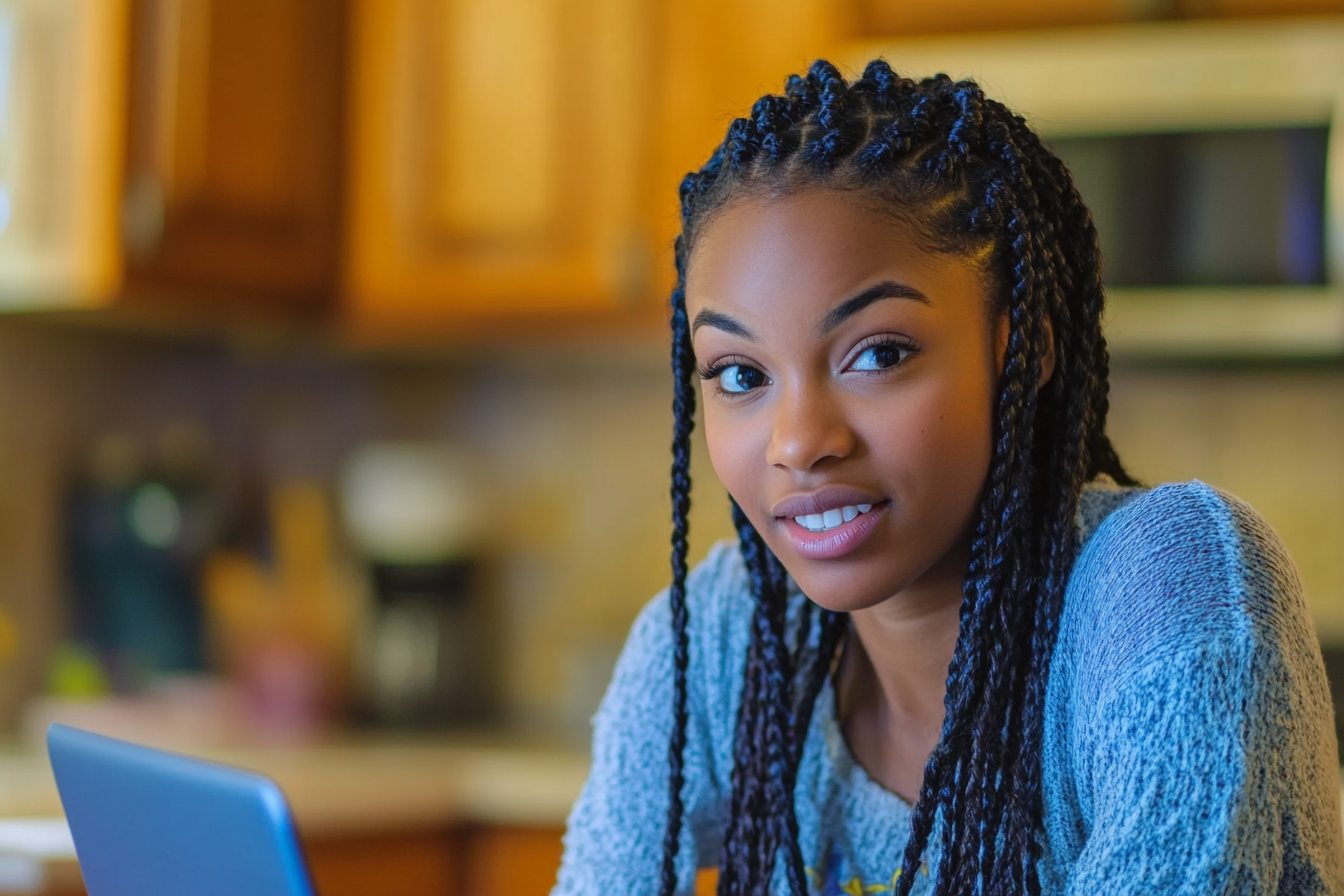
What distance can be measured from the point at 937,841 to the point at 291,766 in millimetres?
1486

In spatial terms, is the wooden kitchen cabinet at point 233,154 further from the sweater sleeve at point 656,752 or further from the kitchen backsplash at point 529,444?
the sweater sleeve at point 656,752

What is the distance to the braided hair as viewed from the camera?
864 millimetres

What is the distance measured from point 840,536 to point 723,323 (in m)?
0.15

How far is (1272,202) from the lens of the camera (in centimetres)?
192

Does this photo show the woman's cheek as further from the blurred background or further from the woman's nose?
the blurred background

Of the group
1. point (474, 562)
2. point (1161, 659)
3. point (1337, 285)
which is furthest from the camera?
point (474, 562)

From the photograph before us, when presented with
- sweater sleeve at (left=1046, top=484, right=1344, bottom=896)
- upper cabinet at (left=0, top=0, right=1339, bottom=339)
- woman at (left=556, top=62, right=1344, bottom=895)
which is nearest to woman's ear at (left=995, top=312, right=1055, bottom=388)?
woman at (left=556, top=62, right=1344, bottom=895)

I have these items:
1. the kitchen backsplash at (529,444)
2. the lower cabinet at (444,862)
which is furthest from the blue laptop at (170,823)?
the kitchen backsplash at (529,444)

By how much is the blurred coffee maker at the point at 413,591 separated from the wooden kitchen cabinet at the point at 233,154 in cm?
35

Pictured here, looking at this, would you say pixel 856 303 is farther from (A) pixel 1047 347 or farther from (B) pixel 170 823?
(B) pixel 170 823

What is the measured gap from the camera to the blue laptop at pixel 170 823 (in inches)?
23.4

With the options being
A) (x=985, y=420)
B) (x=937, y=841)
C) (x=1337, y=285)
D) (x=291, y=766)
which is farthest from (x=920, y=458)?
(x=291, y=766)

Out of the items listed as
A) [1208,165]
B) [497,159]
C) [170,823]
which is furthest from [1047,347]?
[497,159]

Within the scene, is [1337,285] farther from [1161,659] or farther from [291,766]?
[291,766]
